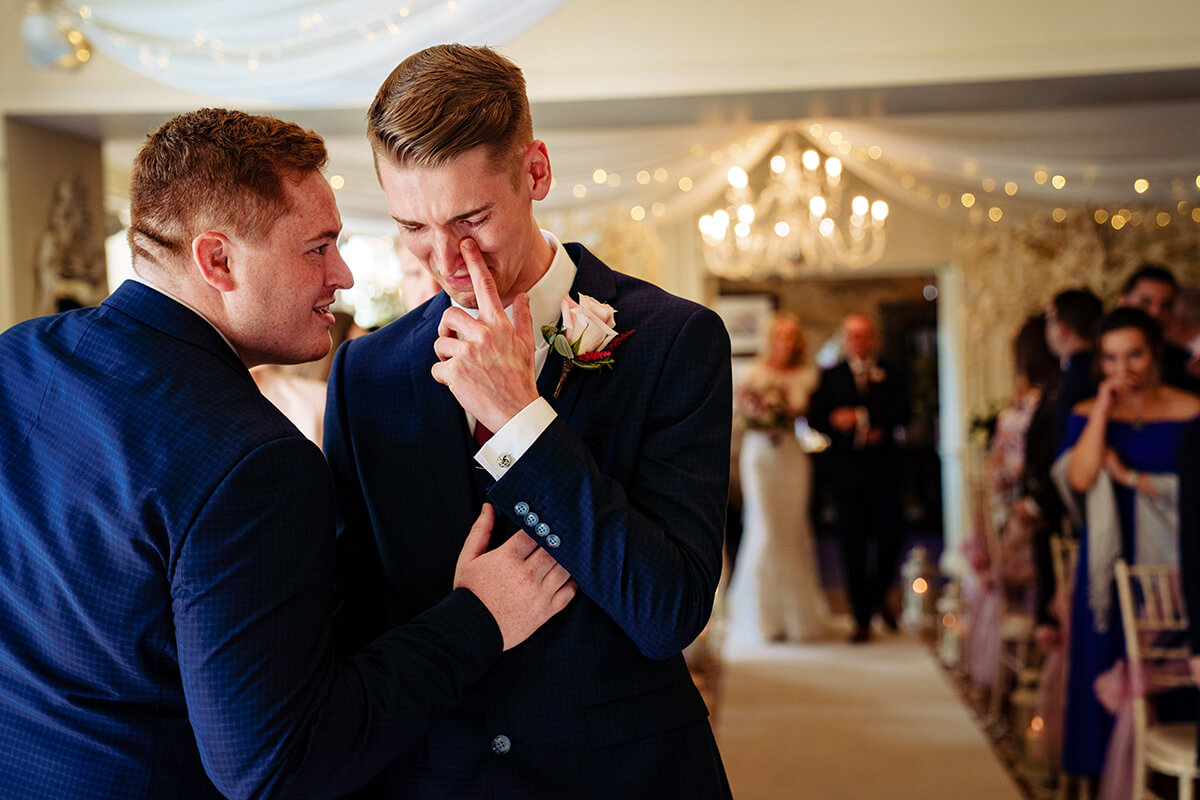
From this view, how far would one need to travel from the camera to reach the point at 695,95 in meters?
4.44

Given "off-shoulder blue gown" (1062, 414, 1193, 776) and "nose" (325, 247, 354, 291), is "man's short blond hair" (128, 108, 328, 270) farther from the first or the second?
"off-shoulder blue gown" (1062, 414, 1193, 776)

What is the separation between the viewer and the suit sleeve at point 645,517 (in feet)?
4.35

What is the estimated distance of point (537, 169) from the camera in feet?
5.13

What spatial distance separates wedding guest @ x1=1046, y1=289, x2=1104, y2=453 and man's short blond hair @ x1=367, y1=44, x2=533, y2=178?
12.1 feet

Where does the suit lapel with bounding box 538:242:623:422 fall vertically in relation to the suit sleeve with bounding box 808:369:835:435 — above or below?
above

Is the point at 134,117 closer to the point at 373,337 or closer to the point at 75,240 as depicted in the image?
the point at 75,240

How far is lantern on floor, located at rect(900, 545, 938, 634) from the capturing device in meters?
7.66

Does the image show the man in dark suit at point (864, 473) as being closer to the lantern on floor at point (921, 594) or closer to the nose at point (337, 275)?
the lantern on floor at point (921, 594)

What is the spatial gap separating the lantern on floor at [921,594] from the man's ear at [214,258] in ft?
22.6

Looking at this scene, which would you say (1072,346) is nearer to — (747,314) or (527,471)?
(527,471)

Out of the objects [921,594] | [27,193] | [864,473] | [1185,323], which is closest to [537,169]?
[27,193]

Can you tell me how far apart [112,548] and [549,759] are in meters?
0.58

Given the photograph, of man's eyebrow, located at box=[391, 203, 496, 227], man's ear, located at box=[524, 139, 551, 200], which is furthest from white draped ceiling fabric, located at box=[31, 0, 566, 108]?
man's eyebrow, located at box=[391, 203, 496, 227]

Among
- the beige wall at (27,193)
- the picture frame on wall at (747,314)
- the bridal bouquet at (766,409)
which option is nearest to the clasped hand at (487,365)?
the beige wall at (27,193)
